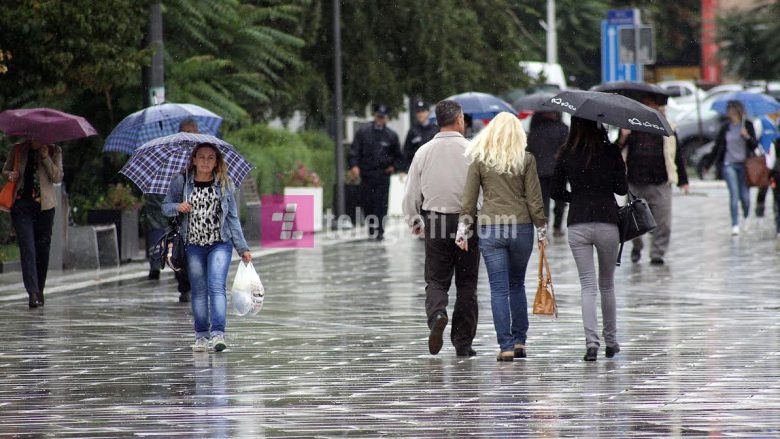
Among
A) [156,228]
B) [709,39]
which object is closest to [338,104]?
[156,228]

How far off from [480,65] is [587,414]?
2215 centimetres

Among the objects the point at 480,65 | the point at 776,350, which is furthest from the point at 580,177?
the point at 480,65

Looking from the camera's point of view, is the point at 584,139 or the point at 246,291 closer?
the point at 584,139

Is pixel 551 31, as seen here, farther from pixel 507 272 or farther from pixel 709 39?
pixel 507 272

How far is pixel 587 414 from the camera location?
886 centimetres

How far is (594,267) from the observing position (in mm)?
11398

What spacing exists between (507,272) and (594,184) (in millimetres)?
821

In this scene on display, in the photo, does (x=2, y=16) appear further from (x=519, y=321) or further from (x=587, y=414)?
(x=587, y=414)

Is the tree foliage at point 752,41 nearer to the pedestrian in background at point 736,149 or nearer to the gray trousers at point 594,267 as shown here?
the pedestrian in background at point 736,149

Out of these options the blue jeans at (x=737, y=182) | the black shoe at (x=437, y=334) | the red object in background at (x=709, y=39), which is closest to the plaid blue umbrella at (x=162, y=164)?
the black shoe at (x=437, y=334)

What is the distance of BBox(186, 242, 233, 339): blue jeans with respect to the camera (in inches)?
474

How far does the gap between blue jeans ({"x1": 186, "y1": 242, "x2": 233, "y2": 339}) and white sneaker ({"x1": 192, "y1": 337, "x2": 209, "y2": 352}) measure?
0.05m

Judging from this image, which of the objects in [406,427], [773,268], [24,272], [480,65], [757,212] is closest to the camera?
[406,427]

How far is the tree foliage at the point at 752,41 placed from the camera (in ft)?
157
